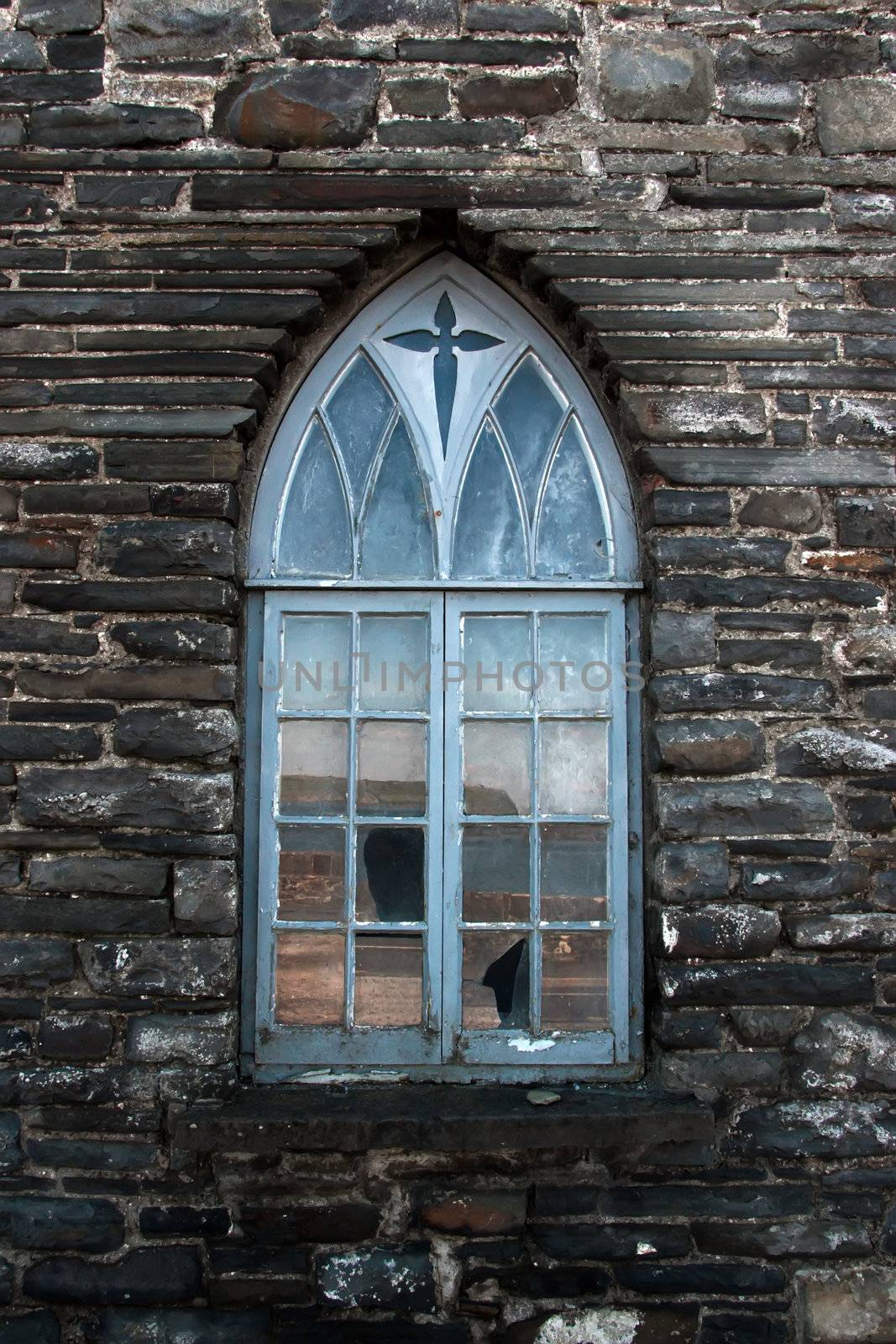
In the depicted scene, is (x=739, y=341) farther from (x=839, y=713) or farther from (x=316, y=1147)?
(x=316, y=1147)

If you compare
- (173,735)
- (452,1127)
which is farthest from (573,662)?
(452,1127)

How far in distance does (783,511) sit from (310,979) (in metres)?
1.98

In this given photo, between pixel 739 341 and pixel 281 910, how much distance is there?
2.20 m

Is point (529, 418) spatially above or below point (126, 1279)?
above

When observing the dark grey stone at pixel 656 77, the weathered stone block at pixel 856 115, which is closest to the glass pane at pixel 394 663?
the dark grey stone at pixel 656 77

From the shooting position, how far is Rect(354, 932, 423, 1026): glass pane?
3195mm

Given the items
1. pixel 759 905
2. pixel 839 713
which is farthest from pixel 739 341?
pixel 759 905

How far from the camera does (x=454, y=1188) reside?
115 inches

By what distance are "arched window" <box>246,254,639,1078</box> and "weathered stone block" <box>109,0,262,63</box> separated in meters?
0.90

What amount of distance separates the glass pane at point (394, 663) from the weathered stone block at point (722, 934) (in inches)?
39.2

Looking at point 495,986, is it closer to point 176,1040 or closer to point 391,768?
point 391,768

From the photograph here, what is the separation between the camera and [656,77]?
131 inches

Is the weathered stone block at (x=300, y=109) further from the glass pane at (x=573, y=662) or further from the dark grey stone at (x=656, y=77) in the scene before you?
the glass pane at (x=573, y=662)

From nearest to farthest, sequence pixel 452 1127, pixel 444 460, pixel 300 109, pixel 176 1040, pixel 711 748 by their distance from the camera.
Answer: pixel 452 1127
pixel 176 1040
pixel 711 748
pixel 300 109
pixel 444 460
